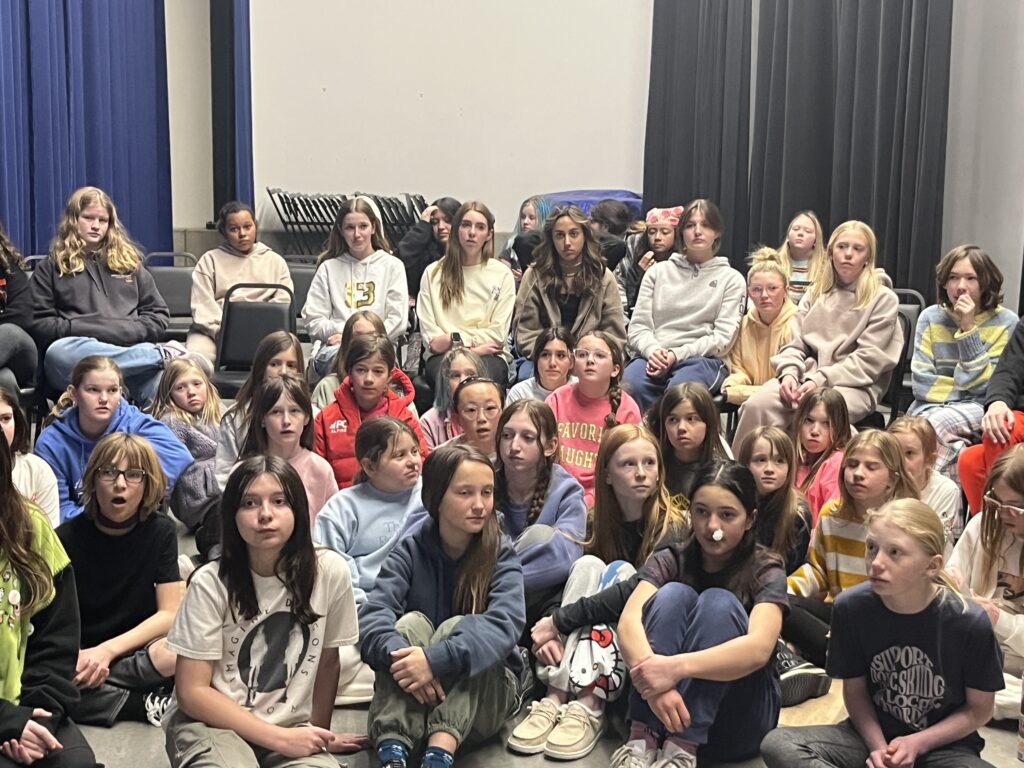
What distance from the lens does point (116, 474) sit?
274 centimetres

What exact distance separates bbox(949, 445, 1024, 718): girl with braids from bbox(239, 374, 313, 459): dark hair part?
179cm

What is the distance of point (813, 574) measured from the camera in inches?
124

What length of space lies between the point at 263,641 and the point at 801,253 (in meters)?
3.23

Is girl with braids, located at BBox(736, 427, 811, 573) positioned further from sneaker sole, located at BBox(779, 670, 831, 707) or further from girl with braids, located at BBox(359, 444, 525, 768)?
girl with braids, located at BBox(359, 444, 525, 768)

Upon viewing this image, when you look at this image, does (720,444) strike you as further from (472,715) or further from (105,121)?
(105,121)

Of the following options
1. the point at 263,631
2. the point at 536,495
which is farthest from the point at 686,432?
the point at 263,631

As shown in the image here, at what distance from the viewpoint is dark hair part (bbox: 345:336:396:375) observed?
12.8 ft

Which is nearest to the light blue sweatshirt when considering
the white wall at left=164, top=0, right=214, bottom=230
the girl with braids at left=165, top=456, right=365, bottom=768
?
the girl with braids at left=165, top=456, right=365, bottom=768

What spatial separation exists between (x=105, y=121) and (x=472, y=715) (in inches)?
216

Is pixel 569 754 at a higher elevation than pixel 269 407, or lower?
lower

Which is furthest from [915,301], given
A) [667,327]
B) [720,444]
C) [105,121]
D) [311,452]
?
[105,121]

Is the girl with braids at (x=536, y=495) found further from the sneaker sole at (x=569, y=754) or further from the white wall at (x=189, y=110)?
the white wall at (x=189, y=110)

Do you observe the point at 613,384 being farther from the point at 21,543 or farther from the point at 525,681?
the point at 21,543

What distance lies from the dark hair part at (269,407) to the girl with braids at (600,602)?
3.04 ft
